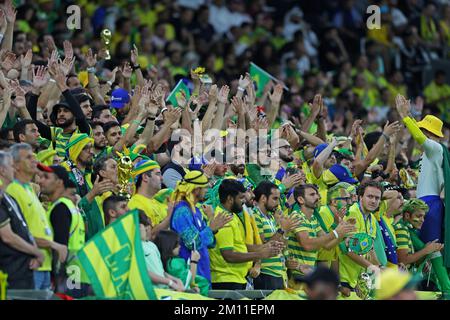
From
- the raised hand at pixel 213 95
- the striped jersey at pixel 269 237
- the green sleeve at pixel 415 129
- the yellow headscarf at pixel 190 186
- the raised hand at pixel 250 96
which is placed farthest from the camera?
the raised hand at pixel 250 96

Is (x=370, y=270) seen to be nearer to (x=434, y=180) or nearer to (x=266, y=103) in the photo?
(x=434, y=180)

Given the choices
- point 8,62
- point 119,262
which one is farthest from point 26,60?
point 119,262

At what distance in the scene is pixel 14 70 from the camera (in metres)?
15.0

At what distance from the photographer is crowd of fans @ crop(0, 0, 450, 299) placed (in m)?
11.3

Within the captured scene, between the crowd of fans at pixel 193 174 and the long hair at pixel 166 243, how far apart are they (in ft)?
0.04

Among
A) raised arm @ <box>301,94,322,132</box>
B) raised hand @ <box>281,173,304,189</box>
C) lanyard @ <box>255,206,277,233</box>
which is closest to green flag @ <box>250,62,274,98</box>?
raised arm @ <box>301,94,322,132</box>

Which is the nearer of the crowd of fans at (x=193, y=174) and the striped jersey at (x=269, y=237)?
the crowd of fans at (x=193, y=174)

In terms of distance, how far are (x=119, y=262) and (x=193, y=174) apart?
201cm

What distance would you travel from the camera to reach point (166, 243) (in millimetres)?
11805

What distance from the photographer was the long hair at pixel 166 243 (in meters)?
11.8

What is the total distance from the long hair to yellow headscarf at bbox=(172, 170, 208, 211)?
61cm

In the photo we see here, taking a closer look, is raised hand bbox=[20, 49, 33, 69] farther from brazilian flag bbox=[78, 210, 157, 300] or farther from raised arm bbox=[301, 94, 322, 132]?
brazilian flag bbox=[78, 210, 157, 300]

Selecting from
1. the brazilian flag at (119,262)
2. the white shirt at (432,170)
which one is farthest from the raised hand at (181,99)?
the brazilian flag at (119,262)

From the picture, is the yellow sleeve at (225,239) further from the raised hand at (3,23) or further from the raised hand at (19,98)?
the raised hand at (3,23)
